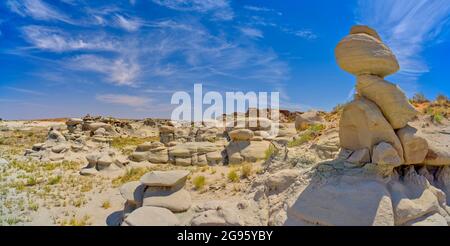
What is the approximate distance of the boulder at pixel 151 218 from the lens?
21.2 ft

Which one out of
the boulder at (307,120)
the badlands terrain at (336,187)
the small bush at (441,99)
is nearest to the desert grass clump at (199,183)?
the badlands terrain at (336,187)

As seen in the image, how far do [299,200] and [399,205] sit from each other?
1910mm

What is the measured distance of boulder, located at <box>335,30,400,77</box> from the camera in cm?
675

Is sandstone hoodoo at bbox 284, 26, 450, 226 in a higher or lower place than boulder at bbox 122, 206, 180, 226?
higher

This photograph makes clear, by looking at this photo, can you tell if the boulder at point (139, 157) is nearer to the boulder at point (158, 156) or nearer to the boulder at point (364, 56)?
the boulder at point (158, 156)

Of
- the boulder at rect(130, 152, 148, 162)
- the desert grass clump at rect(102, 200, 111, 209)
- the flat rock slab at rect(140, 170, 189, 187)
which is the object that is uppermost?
the boulder at rect(130, 152, 148, 162)

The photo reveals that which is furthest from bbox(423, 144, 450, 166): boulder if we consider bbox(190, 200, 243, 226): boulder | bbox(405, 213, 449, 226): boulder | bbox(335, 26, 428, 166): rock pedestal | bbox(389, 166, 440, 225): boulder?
bbox(190, 200, 243, 226): boulder

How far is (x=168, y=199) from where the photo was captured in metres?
7.88

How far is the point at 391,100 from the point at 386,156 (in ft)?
4.54

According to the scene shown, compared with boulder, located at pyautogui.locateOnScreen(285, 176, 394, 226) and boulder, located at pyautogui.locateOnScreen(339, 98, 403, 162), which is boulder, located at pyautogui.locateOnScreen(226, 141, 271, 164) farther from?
boulder, located at pyautogui.locateOnScreen(285, 176, 394, 226)

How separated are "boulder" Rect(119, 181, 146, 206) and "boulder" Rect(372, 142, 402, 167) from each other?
5796 mm

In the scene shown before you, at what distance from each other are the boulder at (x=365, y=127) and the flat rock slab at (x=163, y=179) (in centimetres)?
443
